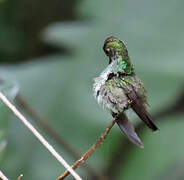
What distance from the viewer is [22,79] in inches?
147

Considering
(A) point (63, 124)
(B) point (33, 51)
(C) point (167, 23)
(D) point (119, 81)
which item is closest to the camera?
(D) point (119, 81)

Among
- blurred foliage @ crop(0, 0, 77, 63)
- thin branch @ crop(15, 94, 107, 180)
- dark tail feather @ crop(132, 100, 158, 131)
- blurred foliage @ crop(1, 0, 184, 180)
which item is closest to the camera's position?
dark tail feather @ crop(132, 100, 158, 131)

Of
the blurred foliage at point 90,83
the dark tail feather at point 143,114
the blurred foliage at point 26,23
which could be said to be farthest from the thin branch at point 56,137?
the dark tail feather at point 143,114

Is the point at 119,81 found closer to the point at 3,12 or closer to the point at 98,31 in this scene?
the point at 98,31

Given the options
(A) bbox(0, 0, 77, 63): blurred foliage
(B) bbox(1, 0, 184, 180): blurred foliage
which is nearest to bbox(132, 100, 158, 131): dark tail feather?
(B) bbox(1, 0, 184, 180): blurred foliage

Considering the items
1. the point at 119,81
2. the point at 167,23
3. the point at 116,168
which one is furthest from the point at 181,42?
the point at 119,81

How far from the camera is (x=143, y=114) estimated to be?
4.62ft

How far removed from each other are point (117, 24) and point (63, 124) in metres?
0.96

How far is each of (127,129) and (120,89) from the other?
122 millimetres

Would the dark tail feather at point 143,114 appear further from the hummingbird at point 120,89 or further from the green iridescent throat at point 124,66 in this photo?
the green iridescent throat at point 124,66

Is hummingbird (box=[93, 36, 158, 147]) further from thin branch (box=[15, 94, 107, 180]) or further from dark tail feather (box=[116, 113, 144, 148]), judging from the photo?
thin branch (box=[15, 94, 107, 180])

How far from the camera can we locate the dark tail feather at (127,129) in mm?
1471

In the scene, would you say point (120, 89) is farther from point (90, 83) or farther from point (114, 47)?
point (90, 83)

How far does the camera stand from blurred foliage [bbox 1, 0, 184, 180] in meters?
3.33
